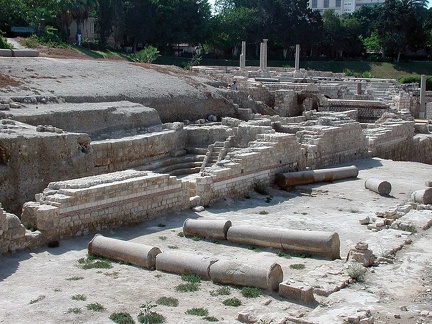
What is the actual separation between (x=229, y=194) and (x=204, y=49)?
54.0 m

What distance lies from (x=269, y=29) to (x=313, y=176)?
48237mm

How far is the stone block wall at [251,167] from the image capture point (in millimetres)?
17062

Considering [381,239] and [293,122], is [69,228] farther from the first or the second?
[293,122]

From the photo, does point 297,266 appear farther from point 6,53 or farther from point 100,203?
point 6,53

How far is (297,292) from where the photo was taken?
10016mm

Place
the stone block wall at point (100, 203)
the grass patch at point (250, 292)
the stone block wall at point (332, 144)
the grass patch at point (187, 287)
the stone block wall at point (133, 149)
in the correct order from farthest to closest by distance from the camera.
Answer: the stone block wall at point (332, 144) → the stone block wall at point (133, 149) → the stone block wall at point (100, 203) → the grass patch at point (187, 287) → the grass patch at point (250, 292)

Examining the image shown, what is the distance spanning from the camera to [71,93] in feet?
73.7

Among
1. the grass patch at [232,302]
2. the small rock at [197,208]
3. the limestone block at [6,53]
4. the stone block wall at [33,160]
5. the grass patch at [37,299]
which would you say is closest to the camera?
the grass patch at [37,299]

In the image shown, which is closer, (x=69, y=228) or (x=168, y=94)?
(x=69, y=228)

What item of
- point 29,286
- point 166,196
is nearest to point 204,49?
point 166,196

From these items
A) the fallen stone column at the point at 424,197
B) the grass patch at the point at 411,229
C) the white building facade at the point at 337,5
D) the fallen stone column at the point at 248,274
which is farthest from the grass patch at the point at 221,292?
the white building facade at the point at 337,5

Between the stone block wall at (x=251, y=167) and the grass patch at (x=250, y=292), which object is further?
the stone block wall at (x=251, y=167)

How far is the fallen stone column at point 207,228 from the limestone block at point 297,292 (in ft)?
11.0

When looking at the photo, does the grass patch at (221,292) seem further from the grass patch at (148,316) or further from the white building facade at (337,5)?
the white building facade at (337,5)
